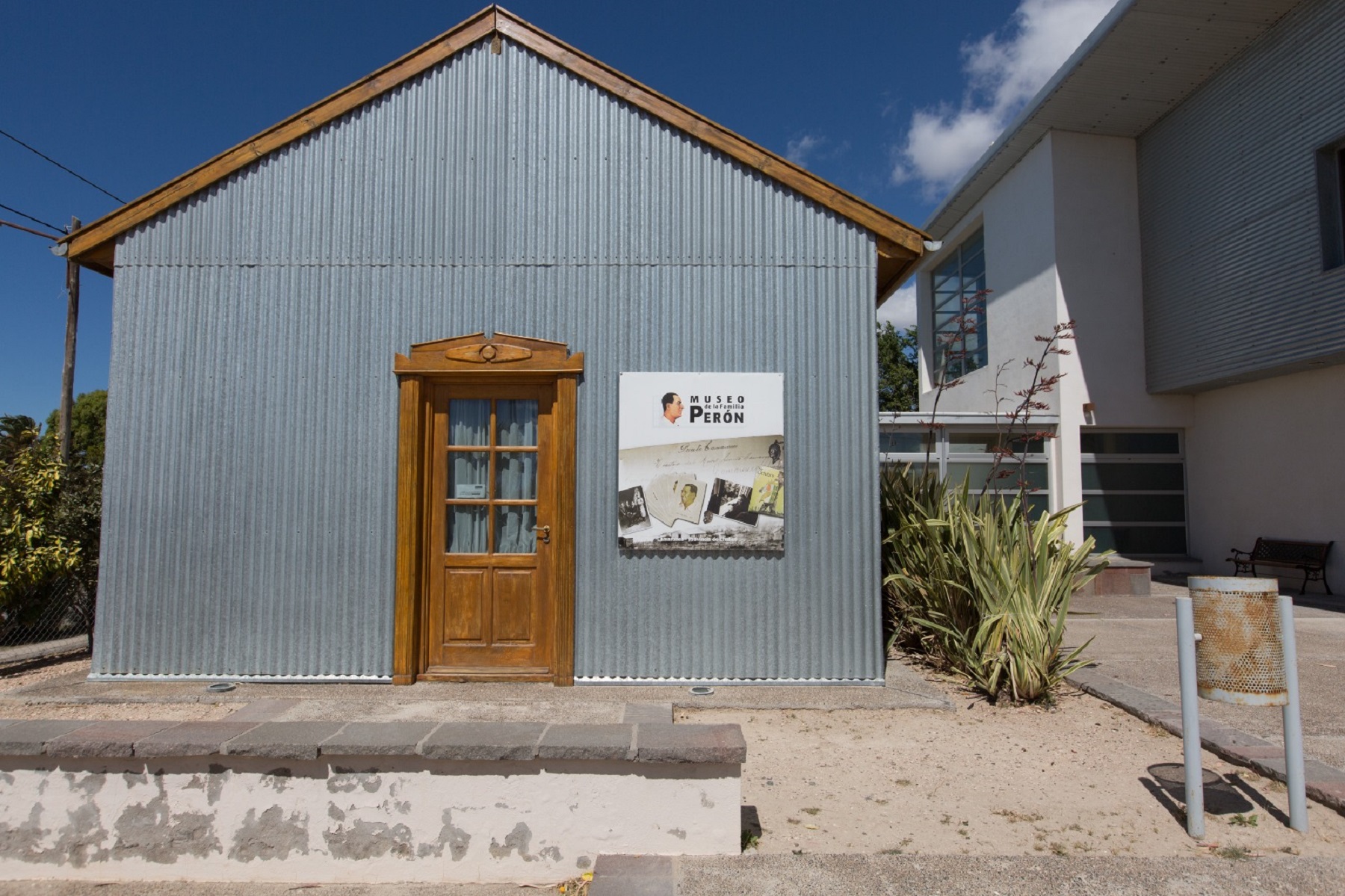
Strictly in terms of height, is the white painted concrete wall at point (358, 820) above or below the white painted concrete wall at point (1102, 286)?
below

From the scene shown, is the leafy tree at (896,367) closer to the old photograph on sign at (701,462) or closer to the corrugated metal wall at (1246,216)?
the corrugated metal wall at (1246,216)

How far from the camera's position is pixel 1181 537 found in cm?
1394

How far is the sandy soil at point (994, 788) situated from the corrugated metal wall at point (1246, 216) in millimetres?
8477

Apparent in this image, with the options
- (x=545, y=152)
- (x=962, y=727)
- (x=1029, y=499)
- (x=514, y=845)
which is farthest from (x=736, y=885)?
(x=1029, y=499)

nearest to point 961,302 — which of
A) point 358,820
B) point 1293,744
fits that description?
point 1293,744

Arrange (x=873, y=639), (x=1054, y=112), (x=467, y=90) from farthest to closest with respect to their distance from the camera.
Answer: (x=1054, y=112), (x=467, y=90), (x=873, y=639)

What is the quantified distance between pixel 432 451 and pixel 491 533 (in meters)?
0.75

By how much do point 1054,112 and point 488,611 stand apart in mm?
12803

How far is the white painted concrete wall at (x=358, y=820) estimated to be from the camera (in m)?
3.07

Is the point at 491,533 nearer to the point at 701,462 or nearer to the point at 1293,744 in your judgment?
the point at 701,462

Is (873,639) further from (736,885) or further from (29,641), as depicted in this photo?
(29,641)

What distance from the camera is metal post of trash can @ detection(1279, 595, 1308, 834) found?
3.41 m

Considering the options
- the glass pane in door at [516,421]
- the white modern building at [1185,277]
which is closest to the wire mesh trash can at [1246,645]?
the glass pane in door at [516,421]

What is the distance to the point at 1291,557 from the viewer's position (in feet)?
37.9
